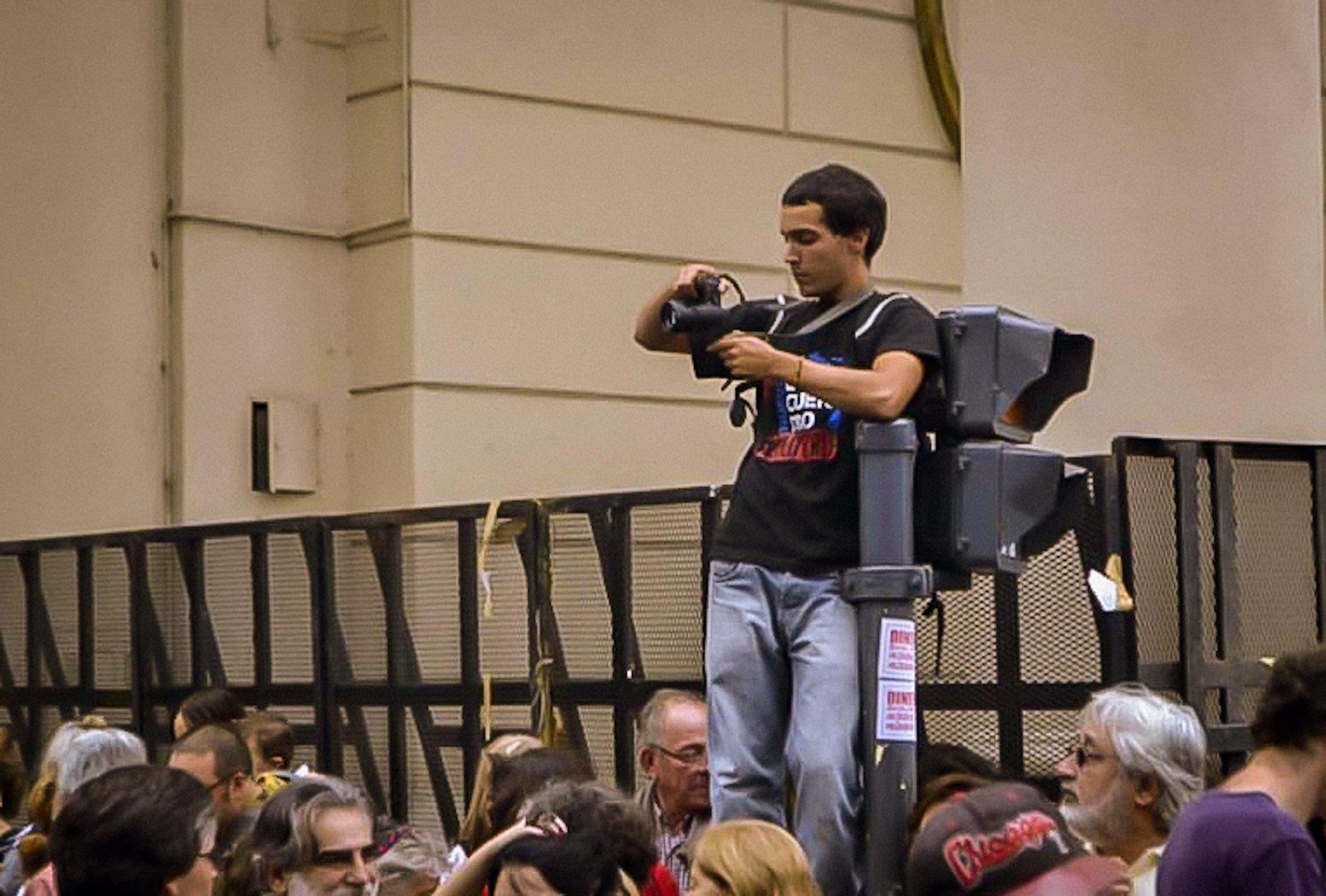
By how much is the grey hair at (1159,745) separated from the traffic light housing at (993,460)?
39cm

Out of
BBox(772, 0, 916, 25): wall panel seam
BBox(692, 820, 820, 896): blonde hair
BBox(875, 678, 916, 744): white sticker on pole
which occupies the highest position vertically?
BBox(772, 0, 916, 25): wall panel seam

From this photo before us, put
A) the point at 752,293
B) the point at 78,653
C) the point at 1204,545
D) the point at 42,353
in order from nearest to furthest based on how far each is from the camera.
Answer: the point at 1204,545
the point at 78,653
the point at 42,353
the point at 752,293

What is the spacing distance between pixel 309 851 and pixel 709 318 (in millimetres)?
1603

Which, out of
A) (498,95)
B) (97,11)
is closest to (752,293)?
(498,95)

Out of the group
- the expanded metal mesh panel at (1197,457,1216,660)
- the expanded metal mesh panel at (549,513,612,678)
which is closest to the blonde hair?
the expanded metal mesh panel at (1197,457,1216,660)

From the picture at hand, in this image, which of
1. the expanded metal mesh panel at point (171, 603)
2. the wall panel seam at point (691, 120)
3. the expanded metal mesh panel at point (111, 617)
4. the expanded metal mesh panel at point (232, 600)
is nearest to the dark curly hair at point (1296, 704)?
the expanded metal mesh panel at point (232, 600)

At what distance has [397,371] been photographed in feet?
45.8

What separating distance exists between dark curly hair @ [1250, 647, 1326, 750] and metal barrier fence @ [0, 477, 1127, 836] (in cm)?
267

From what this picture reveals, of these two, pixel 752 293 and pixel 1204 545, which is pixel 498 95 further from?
pixel 1204 545

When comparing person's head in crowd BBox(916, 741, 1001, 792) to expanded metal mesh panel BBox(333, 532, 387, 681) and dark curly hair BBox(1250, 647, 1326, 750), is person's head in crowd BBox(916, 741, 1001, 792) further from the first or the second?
expanded metal mesh panel BBox(333, 532, 387, 681)

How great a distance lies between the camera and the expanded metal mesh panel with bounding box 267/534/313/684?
10961 mm

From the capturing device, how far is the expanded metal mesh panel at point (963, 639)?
8055 mm

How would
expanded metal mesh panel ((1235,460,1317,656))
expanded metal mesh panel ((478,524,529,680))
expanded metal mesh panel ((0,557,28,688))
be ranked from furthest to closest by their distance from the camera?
expanded metal mesh panel ((0,557,28,688))
expanded metal mesh panel ((478,524,529,680))
expanded metal mesh panel ((1235,460,1317,656))

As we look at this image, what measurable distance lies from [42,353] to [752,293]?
367 cm
